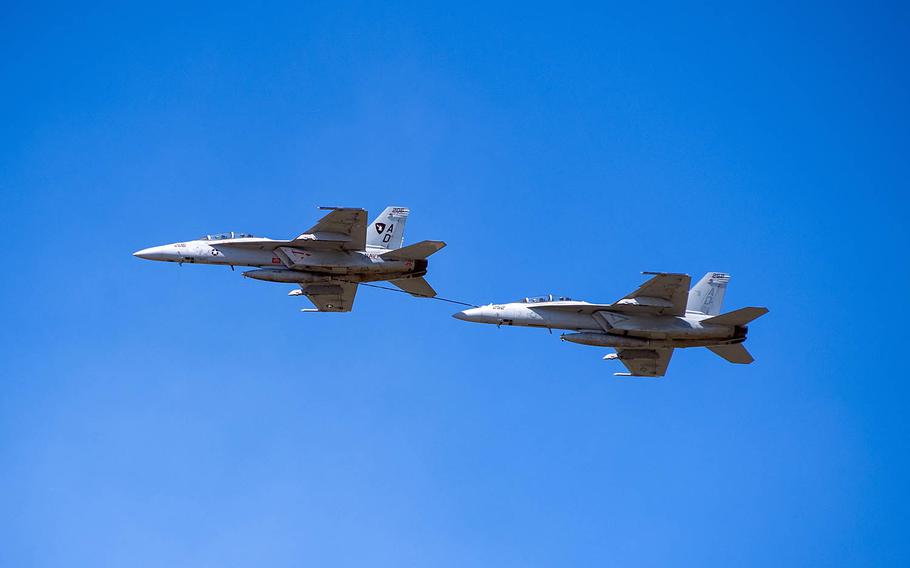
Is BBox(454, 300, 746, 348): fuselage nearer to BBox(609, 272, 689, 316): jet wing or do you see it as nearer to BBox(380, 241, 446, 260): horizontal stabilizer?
BBox(609, 272, 689, 316): jet wing

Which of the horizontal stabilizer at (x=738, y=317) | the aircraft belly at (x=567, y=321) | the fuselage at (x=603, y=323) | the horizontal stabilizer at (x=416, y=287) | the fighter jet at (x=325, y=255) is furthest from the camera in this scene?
the horizontal stabilizer at (x=416, y=287)

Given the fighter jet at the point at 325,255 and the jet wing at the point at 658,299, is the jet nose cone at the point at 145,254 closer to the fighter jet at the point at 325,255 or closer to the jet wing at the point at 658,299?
the fighter jet at the point at 325,255

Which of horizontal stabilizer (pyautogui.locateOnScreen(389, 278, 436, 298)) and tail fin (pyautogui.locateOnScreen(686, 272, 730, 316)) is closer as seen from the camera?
tail fin (pyautogui.locateOnScreen(686, 272, 730, 316))

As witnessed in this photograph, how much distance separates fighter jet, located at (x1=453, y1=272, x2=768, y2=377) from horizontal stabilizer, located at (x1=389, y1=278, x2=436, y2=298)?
12.0ft

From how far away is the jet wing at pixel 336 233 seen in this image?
212 feet

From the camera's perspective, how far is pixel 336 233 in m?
65.2

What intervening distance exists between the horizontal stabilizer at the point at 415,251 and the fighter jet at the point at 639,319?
10.9 ft

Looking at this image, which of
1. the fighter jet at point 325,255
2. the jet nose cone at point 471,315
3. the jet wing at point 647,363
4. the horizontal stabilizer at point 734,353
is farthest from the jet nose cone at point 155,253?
the horizontal stabilizer at point 734,353

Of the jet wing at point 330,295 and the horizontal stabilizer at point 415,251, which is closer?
the horizontal stabilizer at point 415,251

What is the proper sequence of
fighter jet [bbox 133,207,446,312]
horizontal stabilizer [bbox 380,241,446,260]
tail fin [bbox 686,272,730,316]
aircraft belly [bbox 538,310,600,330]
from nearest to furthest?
1. aircraft belly [bbox 538,310,600,330]
2. horizontal stabilizer [bbox 380,241,446,260]
3. fighter jet [bbox 133,207,446,312]
4. tail fin [bbox 686,272,730,316]

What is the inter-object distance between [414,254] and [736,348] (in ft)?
51.7

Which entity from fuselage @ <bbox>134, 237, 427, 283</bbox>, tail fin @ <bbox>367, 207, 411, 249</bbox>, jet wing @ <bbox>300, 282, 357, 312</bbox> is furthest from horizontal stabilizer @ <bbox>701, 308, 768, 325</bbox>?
jet wing @ <bbox>300, 282, 357, 312</bbox>

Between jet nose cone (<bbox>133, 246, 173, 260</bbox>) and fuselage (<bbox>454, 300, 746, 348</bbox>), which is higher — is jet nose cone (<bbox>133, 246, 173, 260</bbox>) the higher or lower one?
the higher one

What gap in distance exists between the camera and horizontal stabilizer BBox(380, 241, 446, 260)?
64.4 m
